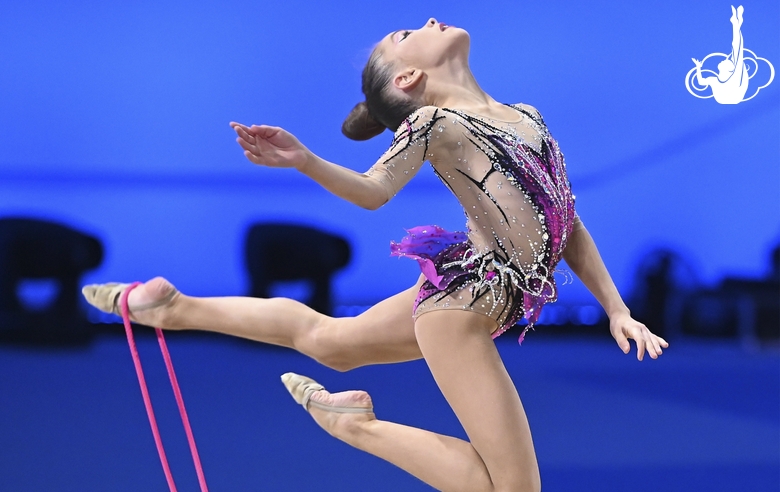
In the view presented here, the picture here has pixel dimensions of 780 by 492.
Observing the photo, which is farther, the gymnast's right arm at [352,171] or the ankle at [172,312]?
the ankle at [172,312]

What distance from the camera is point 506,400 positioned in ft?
5.12

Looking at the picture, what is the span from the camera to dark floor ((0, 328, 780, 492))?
2.48 meters

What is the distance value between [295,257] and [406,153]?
1993mm

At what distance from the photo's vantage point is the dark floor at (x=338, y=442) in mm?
2482

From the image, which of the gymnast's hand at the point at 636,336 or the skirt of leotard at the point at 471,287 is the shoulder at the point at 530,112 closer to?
the skirt of leotard at the point at 471,287

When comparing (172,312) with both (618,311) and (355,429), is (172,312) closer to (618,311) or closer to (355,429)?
(355,429)

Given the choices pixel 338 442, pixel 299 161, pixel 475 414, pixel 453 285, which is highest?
pixel 338 442

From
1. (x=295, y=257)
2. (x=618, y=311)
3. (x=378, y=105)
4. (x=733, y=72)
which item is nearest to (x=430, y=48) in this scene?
(x=378, y=105)

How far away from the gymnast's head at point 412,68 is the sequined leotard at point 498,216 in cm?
16

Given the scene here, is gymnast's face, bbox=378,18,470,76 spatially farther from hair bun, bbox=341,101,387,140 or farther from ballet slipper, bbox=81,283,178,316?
ballet slipper, bbox=81,283,178,316

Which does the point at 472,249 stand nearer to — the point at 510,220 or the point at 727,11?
the point at 510,220

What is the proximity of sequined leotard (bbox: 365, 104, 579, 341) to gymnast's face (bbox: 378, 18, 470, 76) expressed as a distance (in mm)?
183

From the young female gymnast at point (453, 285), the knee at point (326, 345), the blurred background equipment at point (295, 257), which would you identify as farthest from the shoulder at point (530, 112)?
the blurred background equipment at point (295, 257)

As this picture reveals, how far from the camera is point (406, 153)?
1463 mm
